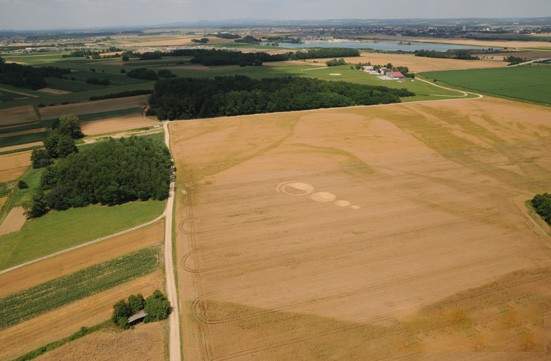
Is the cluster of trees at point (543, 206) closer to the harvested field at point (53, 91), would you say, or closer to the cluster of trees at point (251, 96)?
the cluster of trees at point (251, 96)

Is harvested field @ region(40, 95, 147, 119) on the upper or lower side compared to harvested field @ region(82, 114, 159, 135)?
upper

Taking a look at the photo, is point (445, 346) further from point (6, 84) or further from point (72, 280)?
point (6, 84)

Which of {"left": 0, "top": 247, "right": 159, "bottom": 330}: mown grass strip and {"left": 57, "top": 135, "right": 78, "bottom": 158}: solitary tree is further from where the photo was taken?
{"left": 57, "top": 135, "right": 78, "bottom": 158}: solitary tree

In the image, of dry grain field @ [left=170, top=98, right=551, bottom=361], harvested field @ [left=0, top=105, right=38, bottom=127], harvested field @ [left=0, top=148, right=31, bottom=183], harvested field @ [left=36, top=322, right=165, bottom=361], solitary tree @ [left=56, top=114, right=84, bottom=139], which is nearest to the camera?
harvested field @ [left=36, top=322, right=165, bottom=361]

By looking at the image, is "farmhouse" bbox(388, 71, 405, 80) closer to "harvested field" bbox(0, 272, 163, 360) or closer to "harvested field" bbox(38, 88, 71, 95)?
"harvested field" bbox(38, 88, 71, 95)

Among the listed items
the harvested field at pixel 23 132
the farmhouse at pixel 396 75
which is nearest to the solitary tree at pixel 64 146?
the harvested field at pixel 23 132

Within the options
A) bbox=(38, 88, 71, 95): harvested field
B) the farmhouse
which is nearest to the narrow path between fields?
bbox=(38, 88, 71, 95): harvested field

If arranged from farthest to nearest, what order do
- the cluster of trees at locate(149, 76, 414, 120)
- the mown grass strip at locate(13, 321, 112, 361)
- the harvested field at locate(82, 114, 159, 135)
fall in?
the cluster of trees at locate(149, 76, 414, 120) < the harvested field at locate(82, 114, 159, 135) < the mown grass strip at locate(13, 321, 112, 361)
